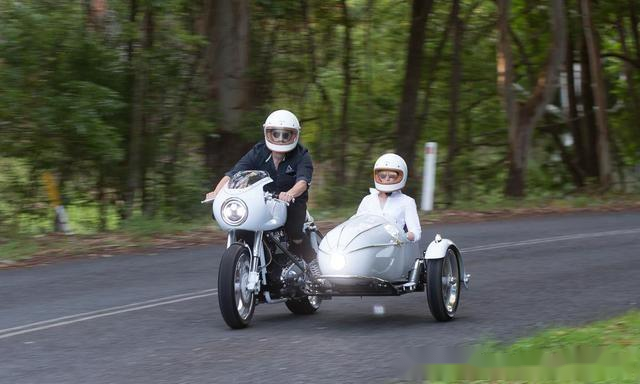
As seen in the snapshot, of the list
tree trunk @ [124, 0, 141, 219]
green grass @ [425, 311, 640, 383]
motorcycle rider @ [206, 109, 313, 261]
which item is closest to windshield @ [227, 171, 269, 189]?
motorcycle rider @ [206, 109, 313, 261]

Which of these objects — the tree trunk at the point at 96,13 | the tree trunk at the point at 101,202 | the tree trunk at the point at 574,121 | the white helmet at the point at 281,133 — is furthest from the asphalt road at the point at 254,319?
the tree trunk at the point at 574,121

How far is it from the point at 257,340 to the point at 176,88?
1182 centimetres

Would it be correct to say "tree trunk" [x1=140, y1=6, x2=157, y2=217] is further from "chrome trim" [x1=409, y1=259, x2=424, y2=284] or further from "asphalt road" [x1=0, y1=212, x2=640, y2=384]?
"chrome trim" [x1=409, y1=259, x2=424, y2=284]

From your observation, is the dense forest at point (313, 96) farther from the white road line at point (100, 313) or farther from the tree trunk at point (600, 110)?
the white road line at point (100, 313)

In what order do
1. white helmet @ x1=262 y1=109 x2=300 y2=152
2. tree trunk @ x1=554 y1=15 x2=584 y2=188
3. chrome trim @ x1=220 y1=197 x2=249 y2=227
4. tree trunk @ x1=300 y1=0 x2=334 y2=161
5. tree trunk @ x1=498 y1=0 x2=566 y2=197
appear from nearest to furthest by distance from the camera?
chrome trim @ x1=220 y1=197 x2=249 y2=227 → white helmet @ x1=262 y1=109 x2=300 y2=152 → tree trunk @ x1=498 y1=0 x2=566 y2=197 → tree trunk @ x1=300 y1=0 x2=334 y2=161 → tree trunk @ x1=554 y1=15 x2=584 y2=188

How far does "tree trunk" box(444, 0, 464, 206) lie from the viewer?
26297mm

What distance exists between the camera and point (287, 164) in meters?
10.3

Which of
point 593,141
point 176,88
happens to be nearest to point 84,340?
point 176,88

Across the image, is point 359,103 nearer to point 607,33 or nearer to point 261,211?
point 607,33

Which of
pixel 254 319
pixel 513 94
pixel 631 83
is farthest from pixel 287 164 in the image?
pixel 631 83

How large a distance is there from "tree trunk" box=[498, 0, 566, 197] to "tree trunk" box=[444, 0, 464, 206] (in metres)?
2.18

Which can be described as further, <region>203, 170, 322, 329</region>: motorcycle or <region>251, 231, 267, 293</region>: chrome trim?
<region>251, 231, 267, 293</region>: chrome trim

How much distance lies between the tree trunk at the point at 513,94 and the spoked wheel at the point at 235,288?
1501 cm

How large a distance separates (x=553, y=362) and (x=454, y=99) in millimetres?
19236
